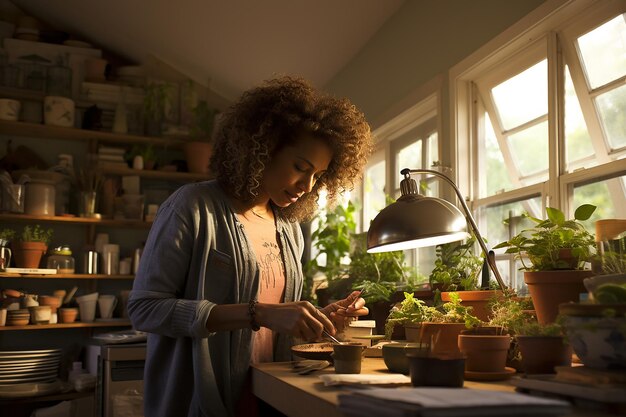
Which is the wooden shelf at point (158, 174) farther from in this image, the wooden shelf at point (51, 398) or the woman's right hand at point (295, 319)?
the woman's right hand at point (295, 319)

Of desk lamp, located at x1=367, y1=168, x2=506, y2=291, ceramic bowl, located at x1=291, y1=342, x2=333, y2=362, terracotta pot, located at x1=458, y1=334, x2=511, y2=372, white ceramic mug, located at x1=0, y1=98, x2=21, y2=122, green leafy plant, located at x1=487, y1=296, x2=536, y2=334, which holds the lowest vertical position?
ceramic bowl, located at x1=291, y1=342, x2=333, y2=362

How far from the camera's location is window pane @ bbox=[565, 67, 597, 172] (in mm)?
2039

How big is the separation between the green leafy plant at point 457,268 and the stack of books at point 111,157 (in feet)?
10.2

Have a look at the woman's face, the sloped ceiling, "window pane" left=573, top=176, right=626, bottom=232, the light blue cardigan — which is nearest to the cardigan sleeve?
the light blue cardigan

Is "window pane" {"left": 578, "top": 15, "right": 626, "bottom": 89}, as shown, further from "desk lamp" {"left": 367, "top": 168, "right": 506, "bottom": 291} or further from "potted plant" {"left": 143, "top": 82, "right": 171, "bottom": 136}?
"potted plant" {"left": 143, "top": 82, "right": 171, "bottom": 136}

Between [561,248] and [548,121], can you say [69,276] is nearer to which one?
[548,121]

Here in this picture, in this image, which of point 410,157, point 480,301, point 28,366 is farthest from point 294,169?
point 28,366

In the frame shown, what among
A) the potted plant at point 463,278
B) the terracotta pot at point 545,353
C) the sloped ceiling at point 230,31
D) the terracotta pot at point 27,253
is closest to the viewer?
the terracotta pot at point 545,353

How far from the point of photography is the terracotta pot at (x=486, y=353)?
51.7 inches

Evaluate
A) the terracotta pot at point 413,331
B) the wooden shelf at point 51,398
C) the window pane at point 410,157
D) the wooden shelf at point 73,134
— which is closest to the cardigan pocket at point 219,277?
the terracotta pot at point 413,331

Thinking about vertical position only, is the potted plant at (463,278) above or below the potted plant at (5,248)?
below

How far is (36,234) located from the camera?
4375mm

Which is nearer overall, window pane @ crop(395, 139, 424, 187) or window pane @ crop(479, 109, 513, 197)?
window pane @ crop(479, 109, 513, 197)

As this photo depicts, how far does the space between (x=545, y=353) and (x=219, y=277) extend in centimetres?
88
